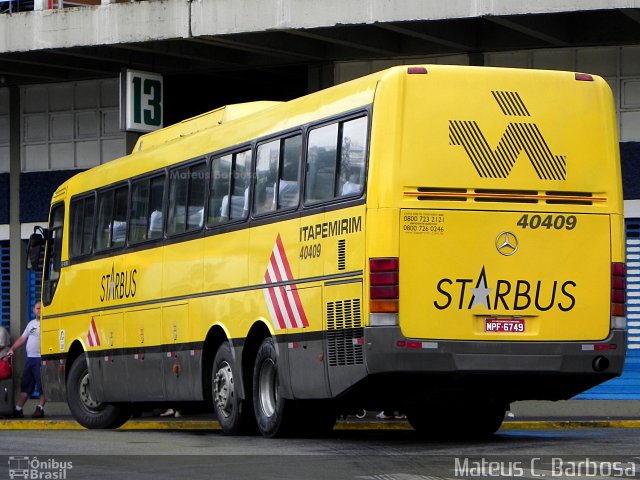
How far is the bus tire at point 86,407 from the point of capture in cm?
2005

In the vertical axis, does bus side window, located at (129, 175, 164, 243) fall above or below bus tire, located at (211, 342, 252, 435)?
above

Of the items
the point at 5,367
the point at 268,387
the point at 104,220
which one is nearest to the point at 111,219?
the point at 104,220

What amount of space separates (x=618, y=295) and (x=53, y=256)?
9443mm

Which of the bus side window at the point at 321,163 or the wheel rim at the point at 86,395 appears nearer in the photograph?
the bus side window at the point at 321,163

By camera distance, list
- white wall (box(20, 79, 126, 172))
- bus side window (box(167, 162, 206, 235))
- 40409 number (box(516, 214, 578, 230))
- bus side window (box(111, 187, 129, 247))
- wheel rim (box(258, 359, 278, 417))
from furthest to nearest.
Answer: white wall (box(20, 79, 126, 172)), bus side window (box(111, 187, 129, 247)), bus side window (box(167, 162, 206, 235)), wheel rim (box(258, 359, 278, 417)), 40409 number (box(516, 214, 578, 230))

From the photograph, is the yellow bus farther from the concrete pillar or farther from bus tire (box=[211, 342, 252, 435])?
the concrete pillar

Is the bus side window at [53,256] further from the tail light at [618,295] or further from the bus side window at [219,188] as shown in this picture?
the tail light at [618,295]

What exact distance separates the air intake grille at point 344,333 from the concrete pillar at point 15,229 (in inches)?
533

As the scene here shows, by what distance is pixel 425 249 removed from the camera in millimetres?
13328

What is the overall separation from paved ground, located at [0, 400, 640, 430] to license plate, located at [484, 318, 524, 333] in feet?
19.4

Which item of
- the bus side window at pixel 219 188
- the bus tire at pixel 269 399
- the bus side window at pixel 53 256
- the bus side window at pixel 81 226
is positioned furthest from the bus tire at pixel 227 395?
the bus side window at pixel 53 256

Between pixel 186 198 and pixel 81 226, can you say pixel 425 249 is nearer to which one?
pixel 186 198

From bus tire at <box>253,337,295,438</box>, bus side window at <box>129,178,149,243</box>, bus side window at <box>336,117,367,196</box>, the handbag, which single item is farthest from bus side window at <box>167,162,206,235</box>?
the handbag

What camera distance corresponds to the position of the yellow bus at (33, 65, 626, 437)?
1331cm
